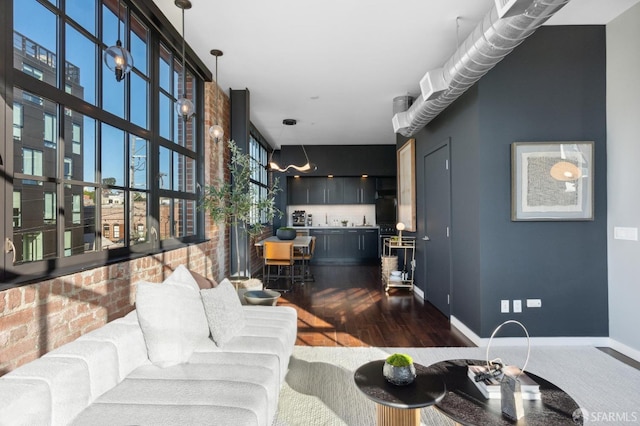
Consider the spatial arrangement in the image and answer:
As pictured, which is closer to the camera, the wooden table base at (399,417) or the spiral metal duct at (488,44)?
the wooden table base at (399,417)

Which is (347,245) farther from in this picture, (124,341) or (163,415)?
(163,415)

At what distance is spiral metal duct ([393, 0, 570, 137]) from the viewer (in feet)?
7.50

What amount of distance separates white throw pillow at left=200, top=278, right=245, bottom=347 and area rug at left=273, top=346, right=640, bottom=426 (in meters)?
0.58

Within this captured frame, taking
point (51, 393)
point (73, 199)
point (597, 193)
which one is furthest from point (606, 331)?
point (73, 199)

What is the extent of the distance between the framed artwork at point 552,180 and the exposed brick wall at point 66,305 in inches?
133

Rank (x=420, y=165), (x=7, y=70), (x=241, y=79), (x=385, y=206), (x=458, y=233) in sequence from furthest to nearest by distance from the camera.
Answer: (x=385, y=206), (x=420, y=165), (x=241, y=79), (x=458, y=233), (x=7, y=70)

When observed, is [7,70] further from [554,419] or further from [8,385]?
[554,419]

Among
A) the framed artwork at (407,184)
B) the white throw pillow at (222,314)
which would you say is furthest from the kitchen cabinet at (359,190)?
the white throw pillow at (222,314)

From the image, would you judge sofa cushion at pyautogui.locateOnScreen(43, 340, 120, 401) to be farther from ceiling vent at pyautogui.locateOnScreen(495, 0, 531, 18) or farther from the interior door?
the interior door

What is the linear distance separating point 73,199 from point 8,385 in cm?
128

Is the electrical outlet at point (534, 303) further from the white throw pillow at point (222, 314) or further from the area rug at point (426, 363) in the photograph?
the white throw pillow at point (222, 314)

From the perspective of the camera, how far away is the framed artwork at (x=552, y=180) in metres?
3.43

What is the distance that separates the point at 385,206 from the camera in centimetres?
946

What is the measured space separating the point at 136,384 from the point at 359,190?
8.19m
